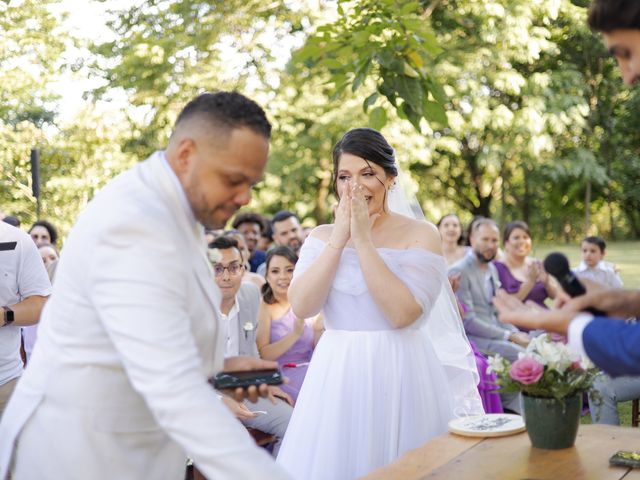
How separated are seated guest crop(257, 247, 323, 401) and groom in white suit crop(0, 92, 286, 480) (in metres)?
3.71

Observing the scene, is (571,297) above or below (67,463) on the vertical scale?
above

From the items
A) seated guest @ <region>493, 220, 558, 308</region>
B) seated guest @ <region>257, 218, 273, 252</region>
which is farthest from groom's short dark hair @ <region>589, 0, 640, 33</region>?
seated guest @ <region>257, 218, 273, 252</region>

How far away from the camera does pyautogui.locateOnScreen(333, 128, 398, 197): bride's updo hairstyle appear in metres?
3.80

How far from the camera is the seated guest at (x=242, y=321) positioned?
17.5ft

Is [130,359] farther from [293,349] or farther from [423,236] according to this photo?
[293,349]

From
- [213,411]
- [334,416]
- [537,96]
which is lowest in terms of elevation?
[334,416]

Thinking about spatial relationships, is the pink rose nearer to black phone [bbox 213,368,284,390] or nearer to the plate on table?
the plate on table

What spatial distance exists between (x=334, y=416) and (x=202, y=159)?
6.56 ft

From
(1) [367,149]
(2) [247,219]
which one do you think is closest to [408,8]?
(1) [367,149]

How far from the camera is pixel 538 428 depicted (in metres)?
3.17

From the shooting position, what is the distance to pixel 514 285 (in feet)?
26.9

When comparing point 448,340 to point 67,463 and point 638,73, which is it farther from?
point 67,463

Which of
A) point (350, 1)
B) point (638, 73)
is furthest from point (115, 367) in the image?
point (350, 1)

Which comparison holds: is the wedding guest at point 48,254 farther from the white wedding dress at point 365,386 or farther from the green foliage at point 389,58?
the white wedding dress at point 365,386
